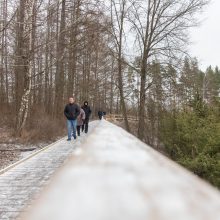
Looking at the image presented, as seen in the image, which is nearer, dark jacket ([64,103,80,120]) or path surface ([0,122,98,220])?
path surface ([0,122,98,220])

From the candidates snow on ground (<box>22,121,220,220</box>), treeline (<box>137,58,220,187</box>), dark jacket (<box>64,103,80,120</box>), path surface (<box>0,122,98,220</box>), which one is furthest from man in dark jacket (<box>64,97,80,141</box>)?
snow on ground (<box>22,121,220,220</box>)

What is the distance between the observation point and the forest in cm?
2003

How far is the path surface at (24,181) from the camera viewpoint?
22.4 ft

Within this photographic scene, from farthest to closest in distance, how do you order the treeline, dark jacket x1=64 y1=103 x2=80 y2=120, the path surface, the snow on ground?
dark jacket x1=64 y1=103 x2=80 y2=120 → the treeline → the path surface → the snow on ground

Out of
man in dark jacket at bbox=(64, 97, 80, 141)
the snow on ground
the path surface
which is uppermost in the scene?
man in dark jacket at bbox=(64, 97, 80, 141)

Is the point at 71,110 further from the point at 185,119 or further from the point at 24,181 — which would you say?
the point at 24,181

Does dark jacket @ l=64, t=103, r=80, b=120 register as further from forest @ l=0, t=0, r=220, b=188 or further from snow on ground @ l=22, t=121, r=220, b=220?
snow on ground @ l=22, t=121, r=220, b=220

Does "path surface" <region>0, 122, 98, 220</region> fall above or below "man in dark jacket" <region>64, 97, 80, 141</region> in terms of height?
below

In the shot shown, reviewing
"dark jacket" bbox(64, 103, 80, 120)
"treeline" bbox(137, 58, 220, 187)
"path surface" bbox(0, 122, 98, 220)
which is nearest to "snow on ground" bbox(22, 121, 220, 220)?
"path surface" bbox(0, 122, 98, 220)

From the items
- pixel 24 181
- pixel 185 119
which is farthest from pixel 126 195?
pixel 185 119

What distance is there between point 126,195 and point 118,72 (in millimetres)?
38112

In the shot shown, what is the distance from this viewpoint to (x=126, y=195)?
1.24 metres

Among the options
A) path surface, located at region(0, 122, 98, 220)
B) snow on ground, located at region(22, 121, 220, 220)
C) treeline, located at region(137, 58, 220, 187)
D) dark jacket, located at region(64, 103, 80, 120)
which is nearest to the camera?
snow on ground, located at region(22, 121, 220, 220)

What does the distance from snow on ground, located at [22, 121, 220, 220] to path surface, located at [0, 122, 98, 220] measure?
3.49m
